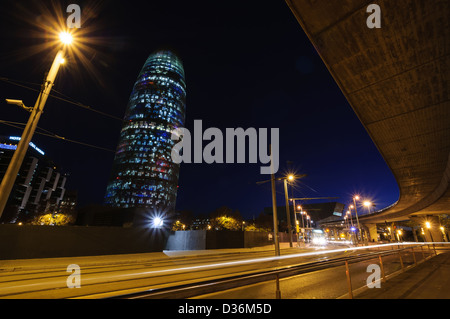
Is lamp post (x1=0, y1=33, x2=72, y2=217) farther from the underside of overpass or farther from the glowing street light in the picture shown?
the underside of overpass

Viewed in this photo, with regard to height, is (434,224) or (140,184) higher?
(140,184)

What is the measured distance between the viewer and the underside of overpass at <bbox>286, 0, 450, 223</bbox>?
9.64 meters

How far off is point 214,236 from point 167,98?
10670cm

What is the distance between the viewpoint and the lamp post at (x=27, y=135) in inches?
254

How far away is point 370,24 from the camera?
10125 millimetres

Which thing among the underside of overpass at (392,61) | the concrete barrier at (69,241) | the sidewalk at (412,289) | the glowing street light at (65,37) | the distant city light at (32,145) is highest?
the distant city light at (32,145)

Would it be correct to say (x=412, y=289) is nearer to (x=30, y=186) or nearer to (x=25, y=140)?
(x=25, y=140)

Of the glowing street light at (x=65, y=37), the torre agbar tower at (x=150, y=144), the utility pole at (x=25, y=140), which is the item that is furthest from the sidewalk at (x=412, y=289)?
the torre agbar tower at (x=150, y=144)

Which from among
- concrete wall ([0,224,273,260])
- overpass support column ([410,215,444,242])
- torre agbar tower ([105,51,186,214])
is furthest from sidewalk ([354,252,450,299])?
torre agbar tower ([105,51,186,214])

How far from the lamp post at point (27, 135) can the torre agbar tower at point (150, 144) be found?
3482 inches

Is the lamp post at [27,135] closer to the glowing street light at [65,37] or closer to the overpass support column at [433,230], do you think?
the glowing street light at [65,37]

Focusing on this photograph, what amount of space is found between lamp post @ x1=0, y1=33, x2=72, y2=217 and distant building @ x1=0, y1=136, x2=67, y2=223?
8770 centimetres
